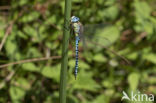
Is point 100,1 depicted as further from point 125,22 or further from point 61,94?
point 61,94

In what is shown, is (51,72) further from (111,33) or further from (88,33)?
(111,33)

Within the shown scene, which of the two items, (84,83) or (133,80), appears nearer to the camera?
(84,83)

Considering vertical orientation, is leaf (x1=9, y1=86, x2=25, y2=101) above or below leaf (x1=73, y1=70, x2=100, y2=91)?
below

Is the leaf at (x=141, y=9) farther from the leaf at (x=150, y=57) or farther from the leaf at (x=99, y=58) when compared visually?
the leaf at (x=99, y=58)

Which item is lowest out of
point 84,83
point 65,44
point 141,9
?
point 65,44

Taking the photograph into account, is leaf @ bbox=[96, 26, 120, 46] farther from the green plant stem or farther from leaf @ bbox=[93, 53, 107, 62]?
the green plant stem

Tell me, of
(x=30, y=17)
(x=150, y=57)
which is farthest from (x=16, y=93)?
(x=150, y=57)

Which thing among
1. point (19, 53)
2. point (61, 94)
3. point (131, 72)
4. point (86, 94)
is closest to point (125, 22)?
point (131, 72)

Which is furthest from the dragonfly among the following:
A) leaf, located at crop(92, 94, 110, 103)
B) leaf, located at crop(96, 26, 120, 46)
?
leaf, located at crop(92, 94, 110, 103)
